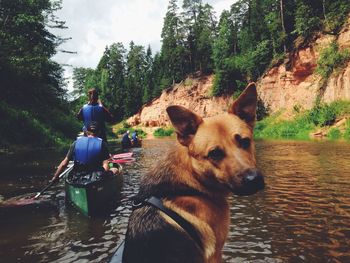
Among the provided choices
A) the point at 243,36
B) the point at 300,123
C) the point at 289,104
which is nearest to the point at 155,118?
the point at 243,36

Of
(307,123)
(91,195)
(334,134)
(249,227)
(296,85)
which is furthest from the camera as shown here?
(296,85)

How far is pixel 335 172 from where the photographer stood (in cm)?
1262

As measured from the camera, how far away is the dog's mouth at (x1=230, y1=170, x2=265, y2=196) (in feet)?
9.33

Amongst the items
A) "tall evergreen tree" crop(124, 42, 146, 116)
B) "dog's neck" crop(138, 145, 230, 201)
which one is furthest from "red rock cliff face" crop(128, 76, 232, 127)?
"dog's neck" crop(138, 145, 230, 201)

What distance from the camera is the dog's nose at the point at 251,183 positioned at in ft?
9.33

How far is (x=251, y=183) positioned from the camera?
9.32 feet

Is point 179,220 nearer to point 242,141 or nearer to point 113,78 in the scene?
point 242,141

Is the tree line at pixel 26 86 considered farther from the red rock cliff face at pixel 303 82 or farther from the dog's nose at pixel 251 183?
the red rock cliff face at pixel 303 82

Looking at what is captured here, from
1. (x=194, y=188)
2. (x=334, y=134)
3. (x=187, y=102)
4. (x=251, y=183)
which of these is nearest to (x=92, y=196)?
(x=194, y=188)

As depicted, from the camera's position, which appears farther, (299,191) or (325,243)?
(299,191)

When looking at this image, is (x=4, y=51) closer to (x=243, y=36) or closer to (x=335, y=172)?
(x=335, y=172)

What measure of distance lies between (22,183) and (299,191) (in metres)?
9.70

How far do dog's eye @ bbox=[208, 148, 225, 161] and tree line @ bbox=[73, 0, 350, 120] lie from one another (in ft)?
132

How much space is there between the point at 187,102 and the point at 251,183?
64849 mm
